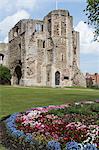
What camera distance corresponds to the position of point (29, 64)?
68625 millimetres

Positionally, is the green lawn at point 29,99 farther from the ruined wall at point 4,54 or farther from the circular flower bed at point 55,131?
the ruined wall at point 4,54

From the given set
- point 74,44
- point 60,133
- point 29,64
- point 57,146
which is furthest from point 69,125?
point 74,44

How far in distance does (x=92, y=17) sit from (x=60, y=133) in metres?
22.7

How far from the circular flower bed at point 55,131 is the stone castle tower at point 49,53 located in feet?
176

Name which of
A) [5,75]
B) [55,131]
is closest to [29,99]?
[55,131]

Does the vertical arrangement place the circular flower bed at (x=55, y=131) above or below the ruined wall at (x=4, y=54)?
below

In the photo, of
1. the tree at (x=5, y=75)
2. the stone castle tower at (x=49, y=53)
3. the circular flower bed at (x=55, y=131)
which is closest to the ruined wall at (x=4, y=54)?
the stone castle tower at (x=49, y=53)

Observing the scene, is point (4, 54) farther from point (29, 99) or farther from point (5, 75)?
point (29, 99)

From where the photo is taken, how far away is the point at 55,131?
1010cm

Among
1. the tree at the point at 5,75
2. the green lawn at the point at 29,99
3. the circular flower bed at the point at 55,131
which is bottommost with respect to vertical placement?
the circular flower bed at the point at 55,131

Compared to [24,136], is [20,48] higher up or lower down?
higher up

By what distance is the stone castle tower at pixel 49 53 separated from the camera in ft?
223

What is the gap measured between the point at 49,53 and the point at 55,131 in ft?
196

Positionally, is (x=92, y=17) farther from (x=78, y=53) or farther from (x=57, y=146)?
(x=78, y=53)
